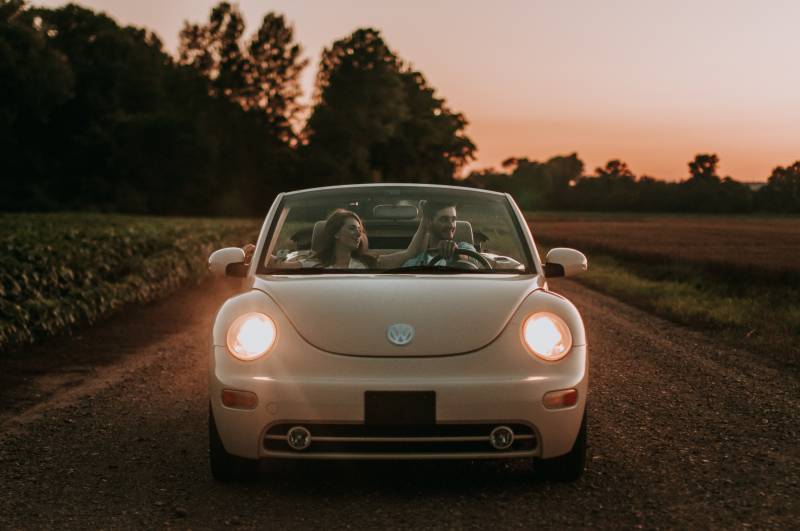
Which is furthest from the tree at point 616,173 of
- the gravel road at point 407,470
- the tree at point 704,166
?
the gravel road at point 407,470

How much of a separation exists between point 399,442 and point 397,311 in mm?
600

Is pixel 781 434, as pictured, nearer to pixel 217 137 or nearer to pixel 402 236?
pixel 402 236

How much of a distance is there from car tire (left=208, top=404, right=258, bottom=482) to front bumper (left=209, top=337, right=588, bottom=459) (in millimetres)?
143

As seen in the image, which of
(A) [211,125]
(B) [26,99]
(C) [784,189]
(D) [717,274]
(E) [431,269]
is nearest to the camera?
(E) [431,269]

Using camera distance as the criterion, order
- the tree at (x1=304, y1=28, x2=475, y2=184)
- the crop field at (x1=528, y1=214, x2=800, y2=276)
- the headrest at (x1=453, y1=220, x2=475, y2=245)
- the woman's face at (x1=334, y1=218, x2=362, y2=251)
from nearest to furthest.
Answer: the woman's face at (x1=334, y1=218, x2=362, y2=251) < the headrest at (x1=453, y1=220, x2=475, y2=245) < the crop field at (x1=528, y1=214, x2=800, y2=276) < the tree at (x1=304, y1=28, x2=475, y2=184)

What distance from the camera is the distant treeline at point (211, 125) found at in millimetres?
55247

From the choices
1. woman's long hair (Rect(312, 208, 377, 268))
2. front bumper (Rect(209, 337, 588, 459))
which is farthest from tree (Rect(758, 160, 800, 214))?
front bumper (Rect(209, 337, 588, 459))

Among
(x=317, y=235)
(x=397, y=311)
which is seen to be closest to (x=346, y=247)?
(x=317, y=235)

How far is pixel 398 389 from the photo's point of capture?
399 cm

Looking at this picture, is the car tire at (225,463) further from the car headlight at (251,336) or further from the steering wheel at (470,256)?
the steering wheel at (470,256)

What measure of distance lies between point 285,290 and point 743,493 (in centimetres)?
236

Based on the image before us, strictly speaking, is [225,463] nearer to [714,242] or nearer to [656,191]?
[714,242]

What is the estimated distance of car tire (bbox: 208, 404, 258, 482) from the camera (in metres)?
4.33

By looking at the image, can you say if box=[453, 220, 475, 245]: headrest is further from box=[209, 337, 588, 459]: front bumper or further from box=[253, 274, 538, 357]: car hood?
box=[209, 337, 588, 459]: front bumper
